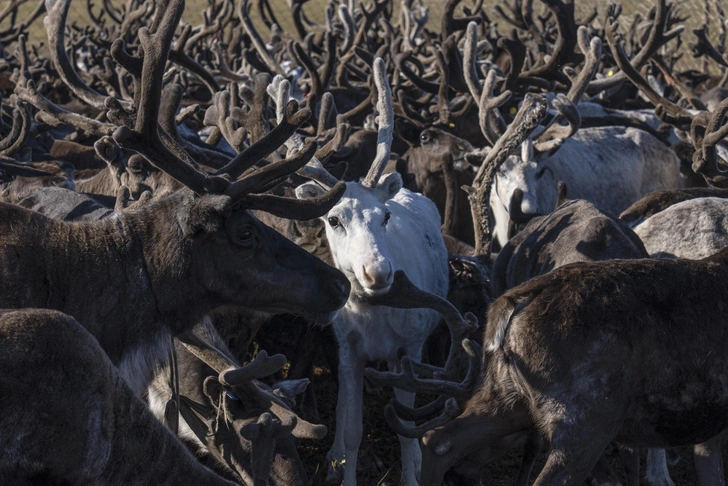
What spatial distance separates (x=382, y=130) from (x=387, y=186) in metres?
0.40

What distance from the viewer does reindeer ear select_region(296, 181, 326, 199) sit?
507cm

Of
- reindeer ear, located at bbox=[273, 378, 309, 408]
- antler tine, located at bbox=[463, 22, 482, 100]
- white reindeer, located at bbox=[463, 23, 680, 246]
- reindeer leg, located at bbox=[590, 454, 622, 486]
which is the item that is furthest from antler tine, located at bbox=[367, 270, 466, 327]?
antler tine, located at bbox=[463, 22, 482, 100]

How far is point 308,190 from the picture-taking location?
5.12 meters

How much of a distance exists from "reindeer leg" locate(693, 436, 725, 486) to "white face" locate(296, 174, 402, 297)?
1544mm

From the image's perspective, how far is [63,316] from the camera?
9.36 ft

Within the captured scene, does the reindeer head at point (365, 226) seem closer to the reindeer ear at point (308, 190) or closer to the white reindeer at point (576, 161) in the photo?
the reindeer ear at point (308, 190)

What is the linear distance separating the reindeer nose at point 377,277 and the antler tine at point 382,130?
0.70 meters

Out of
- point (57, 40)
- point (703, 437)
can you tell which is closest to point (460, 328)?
point (703, 437)

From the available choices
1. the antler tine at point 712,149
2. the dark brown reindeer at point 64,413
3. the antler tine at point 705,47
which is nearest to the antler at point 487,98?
the antler tine at point 712,149

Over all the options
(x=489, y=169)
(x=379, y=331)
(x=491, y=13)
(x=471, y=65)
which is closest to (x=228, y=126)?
(x=379, y=331)

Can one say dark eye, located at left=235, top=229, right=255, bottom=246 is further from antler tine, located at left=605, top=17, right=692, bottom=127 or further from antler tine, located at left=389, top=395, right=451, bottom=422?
antler tine, located at left=605, top=17, right=692, bottom=127

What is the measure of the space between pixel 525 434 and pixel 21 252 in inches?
78.3

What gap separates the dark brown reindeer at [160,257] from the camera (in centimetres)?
361

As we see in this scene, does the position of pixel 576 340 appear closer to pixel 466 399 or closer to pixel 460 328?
pixel 466 399
